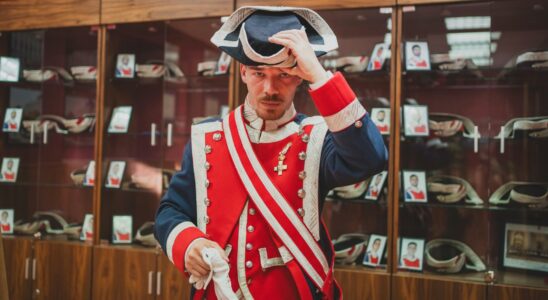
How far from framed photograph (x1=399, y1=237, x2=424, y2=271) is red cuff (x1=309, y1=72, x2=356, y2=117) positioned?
6.71 ft

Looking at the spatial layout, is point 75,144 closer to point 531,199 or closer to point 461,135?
point 461,135

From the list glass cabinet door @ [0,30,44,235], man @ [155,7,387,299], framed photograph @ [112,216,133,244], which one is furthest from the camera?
glass cabinet door @ [0,30,44,235]

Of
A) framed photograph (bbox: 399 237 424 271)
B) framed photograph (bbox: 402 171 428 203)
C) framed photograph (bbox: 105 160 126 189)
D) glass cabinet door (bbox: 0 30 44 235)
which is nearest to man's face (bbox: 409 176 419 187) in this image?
framed photograph (bbox: 402 171 428 203)

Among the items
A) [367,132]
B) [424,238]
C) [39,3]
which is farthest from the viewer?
[39,3]

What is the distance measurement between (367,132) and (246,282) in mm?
492

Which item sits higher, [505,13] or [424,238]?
[505,13]

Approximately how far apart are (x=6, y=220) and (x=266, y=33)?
3.44m

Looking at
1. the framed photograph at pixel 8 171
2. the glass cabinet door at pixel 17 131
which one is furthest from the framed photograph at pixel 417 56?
the framed photograph at pixel 8 171

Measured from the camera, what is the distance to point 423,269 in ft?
9.45

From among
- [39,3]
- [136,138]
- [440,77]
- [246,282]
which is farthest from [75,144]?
[246,282]

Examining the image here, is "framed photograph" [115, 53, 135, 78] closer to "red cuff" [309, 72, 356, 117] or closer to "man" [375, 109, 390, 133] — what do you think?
"man" [375, 109, 390, 133]

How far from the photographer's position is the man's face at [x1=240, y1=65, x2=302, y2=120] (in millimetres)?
1227

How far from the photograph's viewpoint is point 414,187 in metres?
3.00

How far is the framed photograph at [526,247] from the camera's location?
2793 millimetres
